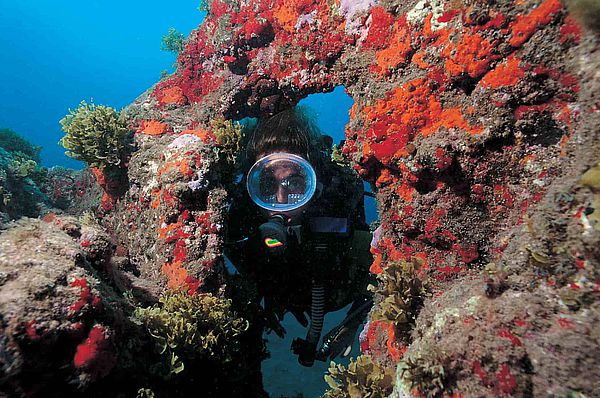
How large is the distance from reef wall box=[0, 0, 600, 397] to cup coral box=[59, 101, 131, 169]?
1.18ft

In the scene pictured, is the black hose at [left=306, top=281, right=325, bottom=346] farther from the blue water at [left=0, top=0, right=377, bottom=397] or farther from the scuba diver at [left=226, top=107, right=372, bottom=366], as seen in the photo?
the blue water at [left=0, top=0, right=377, bottom=397]

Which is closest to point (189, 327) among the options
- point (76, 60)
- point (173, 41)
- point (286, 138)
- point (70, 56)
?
point (286, 138)

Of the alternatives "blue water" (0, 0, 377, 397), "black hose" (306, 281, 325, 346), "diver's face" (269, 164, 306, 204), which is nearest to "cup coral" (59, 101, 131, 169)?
"diver's face" (269, 164, 306, 204)

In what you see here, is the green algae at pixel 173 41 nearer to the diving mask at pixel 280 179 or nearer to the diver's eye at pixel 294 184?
the diving mask at pixel 280 179

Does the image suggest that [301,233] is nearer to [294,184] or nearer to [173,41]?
Answer: [294,184]

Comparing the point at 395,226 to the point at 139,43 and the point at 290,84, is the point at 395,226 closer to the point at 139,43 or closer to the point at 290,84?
the point at 290,84

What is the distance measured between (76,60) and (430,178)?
131947 mm

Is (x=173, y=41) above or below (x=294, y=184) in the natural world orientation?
above

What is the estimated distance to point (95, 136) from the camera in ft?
18.9

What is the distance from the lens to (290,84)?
5.47m

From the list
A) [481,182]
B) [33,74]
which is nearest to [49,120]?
[33,74]

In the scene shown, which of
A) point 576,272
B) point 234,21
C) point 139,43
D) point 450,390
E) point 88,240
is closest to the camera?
point 576,272

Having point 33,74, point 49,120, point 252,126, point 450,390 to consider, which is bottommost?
point 450,390

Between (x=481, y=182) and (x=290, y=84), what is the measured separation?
11.6ft
